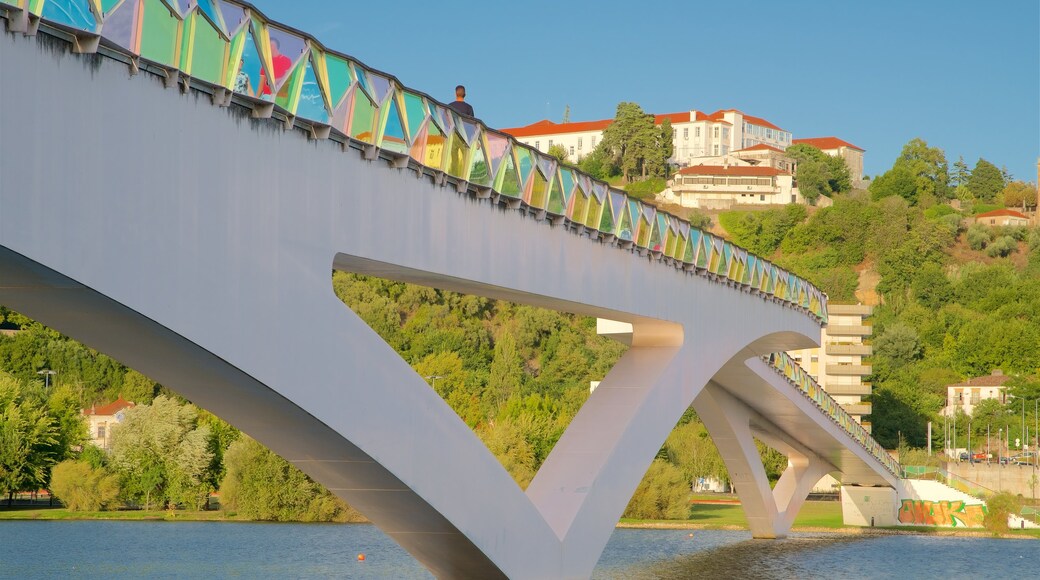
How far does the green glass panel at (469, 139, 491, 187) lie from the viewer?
18.4 metres

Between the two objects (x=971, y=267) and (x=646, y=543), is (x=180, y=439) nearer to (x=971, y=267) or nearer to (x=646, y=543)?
(x=646, y=543)

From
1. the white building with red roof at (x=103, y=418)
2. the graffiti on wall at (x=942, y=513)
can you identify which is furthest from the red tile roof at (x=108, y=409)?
the graffiti on wall at (x=942, y=513)

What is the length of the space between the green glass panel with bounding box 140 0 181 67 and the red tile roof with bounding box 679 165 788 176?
176 metres

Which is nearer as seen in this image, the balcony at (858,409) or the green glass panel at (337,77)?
the green glass panel at (337,77)

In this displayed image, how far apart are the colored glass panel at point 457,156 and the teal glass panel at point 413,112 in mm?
774

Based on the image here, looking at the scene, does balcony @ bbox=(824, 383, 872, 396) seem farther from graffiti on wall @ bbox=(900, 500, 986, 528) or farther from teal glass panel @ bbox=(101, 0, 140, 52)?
teal glass panel @ bbox=(101, 0, 140, 52)

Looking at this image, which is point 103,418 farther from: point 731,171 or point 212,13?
point 731,171

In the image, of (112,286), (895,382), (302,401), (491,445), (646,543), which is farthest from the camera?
(895,382)

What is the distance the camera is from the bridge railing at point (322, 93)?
38.4 feet

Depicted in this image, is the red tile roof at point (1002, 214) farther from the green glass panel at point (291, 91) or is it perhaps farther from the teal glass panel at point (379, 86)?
Result: the green glass panel at point (291, 91)

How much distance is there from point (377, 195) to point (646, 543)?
3749 centimetres

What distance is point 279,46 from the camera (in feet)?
47.3

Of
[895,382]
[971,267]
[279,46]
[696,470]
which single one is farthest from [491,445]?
[971,267]

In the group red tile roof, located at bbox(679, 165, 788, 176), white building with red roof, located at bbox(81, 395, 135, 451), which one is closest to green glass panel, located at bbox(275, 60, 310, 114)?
white building with red roof, located at bbox(81, 395, 135, 451)
